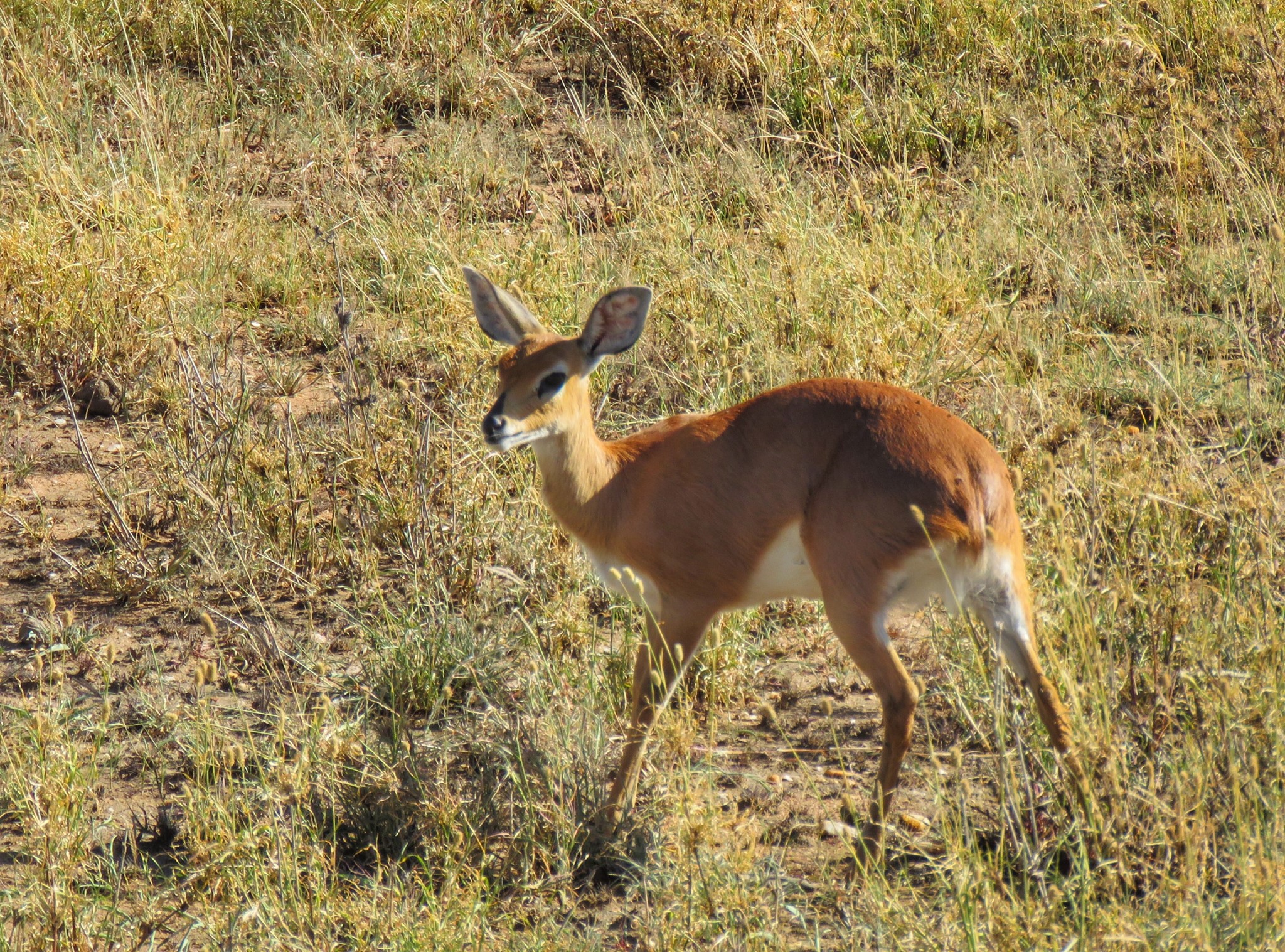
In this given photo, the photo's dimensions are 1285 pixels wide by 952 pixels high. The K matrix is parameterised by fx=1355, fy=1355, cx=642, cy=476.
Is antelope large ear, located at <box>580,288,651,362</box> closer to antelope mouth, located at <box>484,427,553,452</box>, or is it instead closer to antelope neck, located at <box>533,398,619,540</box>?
antelope neck, located at <box>533,398,619,540</box>

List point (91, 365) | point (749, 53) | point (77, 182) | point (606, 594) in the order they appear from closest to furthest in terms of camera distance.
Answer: point (606, 594), point (91, 365), point (77, 182), point (749, 53)

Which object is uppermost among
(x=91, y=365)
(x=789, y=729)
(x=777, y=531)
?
(x=777, y=531)

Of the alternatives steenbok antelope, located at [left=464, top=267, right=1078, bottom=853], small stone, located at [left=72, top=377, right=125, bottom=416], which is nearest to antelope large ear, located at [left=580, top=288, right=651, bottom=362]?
steenbok antelope, located at [left=464, top=267, right=1078, bottom=853]

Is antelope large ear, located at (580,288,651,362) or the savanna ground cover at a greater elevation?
antelope large ear, located at (580,288,651,362)

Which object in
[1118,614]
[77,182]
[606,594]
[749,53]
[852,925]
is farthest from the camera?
[749,53]

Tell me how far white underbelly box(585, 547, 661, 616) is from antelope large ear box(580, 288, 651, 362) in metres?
0.65

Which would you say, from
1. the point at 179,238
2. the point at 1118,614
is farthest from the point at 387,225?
the point at 1118,614

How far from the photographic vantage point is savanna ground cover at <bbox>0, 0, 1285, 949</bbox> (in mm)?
3396

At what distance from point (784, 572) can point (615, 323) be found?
98 centimetres

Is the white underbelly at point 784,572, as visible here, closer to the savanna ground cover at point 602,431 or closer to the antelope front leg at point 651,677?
the antelope front leg at point 651,677

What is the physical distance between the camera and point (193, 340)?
263 inches

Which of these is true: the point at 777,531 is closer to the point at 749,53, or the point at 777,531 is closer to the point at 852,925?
the point at 852,925

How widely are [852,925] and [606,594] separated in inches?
89.6

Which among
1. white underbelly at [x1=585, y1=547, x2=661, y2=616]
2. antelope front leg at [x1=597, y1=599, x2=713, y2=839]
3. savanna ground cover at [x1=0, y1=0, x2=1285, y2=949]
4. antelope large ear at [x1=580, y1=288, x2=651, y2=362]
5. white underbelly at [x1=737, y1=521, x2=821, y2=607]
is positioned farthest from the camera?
antelope large ear at [x1=580, y1=288, x2=651, y2=362]
